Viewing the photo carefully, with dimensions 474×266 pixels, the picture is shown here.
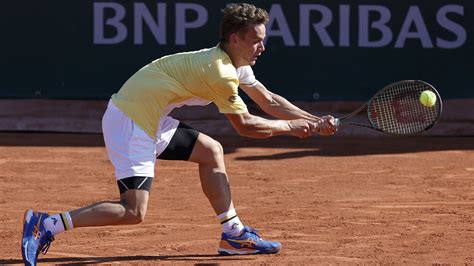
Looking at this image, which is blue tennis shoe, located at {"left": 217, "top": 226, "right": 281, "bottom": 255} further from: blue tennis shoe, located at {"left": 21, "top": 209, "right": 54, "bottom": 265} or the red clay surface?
blue tennis shoe, located at {"left": 21, "top": 209, "right": 54, "bottom": 265}

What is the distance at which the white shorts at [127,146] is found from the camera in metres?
5.36

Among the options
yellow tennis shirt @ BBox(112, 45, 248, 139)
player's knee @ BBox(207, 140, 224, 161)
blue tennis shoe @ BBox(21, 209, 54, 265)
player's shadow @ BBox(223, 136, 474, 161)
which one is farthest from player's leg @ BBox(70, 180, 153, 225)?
player's shadow @ BBox(223, 136, 474, 161)

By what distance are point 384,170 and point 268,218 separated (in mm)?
2109

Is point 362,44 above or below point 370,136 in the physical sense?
above

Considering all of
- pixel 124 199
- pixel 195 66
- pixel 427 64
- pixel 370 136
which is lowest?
pixel 370 136

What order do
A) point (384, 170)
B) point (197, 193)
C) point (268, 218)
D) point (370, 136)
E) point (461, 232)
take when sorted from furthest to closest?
point (370, 136) → point (384, 170) → point (197, 193) → point (268, 218) → point (461, 232)

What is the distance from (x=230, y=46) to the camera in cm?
540

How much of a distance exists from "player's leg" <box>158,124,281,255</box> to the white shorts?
0.23 metres

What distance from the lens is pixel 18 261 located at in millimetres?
5680

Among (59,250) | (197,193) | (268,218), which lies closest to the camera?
(59,250)

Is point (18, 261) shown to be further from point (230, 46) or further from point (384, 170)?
point (384, 170)

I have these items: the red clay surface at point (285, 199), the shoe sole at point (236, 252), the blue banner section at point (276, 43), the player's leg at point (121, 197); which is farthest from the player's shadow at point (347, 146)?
the player's leg at point (121, 197)

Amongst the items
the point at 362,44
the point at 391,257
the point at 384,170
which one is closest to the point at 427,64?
the point at 362,44

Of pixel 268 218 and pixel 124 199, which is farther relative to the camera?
pixel 268 218
